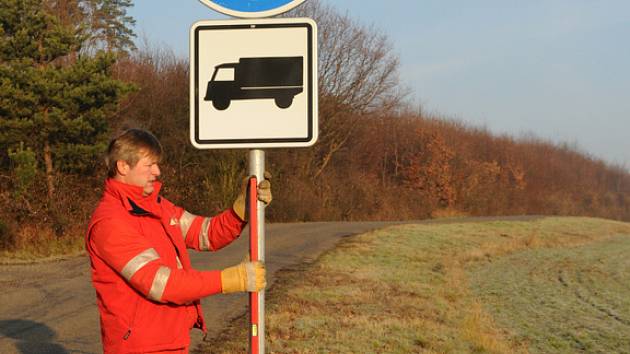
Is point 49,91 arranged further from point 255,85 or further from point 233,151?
point 255,85

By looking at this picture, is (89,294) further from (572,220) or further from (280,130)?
(572,220)

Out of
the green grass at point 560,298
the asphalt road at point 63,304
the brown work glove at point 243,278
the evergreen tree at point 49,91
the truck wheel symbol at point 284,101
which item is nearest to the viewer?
the brown work glove at point 243,278

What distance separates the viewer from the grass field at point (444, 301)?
8766 mm

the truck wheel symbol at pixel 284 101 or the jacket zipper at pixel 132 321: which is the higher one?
the truck wheel symbol at pixel 284 101

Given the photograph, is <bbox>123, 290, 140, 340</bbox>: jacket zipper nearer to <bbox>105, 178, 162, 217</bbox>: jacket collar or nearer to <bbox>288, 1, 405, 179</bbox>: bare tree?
<bbox>105, 178, 162, 217</bbox>: jacket collar

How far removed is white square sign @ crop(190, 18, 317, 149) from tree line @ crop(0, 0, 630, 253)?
1502 millimetres

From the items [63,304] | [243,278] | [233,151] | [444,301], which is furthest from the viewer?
[233,151]

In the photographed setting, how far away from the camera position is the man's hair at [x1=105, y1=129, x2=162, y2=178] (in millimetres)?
3342

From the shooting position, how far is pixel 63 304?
10.9 metres

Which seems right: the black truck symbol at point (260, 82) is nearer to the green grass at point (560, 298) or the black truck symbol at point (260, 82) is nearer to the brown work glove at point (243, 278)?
the brown work glove at point (243, 278)

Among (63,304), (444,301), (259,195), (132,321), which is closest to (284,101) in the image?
(259,195)

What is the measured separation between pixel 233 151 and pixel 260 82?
1093 inches

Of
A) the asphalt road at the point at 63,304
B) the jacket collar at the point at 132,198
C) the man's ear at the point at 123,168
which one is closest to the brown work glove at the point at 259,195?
the jacket collar at the point at 132,198

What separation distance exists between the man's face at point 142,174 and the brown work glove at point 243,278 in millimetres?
613
